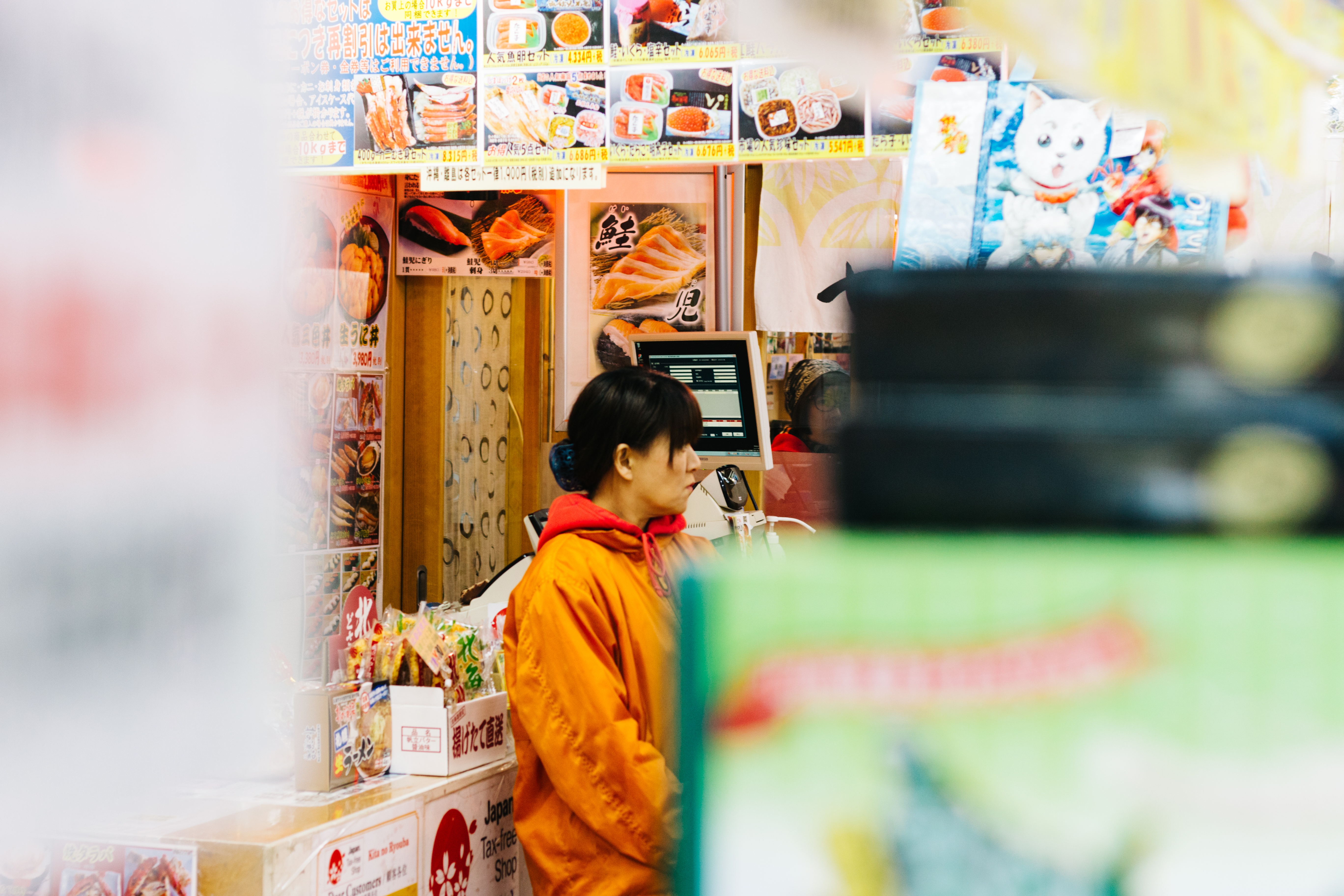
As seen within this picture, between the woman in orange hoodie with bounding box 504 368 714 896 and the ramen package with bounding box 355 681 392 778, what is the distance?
297 mm

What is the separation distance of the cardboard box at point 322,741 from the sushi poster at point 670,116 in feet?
5.64

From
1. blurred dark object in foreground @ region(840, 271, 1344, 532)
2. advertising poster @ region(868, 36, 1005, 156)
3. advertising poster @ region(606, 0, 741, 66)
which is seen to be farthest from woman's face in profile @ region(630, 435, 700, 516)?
blurred dark object in foreground @ region(840, 271, 1344, 532)

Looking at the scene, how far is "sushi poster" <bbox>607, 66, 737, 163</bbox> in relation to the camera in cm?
314

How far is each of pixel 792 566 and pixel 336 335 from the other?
4.44 metres

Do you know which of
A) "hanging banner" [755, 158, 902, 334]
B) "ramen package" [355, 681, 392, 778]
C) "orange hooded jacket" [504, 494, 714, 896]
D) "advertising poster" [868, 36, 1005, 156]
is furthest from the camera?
"hanging banner" [755, 158, 902, 334]

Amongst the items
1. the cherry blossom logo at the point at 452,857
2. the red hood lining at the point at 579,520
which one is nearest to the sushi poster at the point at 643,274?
the red hood lining at the point at 579,520

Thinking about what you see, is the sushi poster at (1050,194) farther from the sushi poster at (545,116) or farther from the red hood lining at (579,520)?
the sushi poster at (545,116)

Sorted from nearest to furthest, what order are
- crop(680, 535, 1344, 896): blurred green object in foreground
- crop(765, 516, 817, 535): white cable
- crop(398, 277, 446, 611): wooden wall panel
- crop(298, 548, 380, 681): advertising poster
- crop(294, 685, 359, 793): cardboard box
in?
crop(680, 535, 1344, 896): blurred green object in foreground < crop(294, 685, 359, 793): cardboard box < crop(765, 516, 817, 535): white cable < crop(298, 548, 380, 681): advertising poster < crop(398, 277, 446, 611): wooden wall panel

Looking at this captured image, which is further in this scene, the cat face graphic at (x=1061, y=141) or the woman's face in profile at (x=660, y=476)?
the woman's face in profile at (x=660, y=476)

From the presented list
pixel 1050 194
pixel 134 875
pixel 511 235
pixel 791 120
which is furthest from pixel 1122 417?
pixel 511 235

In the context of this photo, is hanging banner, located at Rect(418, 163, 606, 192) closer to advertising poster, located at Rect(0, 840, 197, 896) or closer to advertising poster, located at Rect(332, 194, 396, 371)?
advertising poster, located at Rect(332, 194, 396, 371)

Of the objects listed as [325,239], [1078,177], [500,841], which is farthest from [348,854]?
[325,239]

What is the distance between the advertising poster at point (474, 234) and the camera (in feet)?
15.3

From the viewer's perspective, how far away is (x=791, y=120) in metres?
3.13
